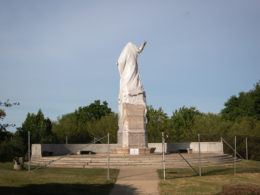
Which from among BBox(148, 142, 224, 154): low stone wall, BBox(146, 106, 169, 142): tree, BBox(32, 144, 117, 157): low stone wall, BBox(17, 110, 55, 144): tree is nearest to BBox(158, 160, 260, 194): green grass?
BBox(32, 144, 117, 157): low stone wall

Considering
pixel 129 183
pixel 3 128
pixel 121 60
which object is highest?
pixel 121 60

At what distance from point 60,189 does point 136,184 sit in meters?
4.09

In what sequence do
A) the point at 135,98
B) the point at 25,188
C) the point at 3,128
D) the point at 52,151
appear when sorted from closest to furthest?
the point at 3,128 < the point at 25,188 < the point at 135,98 < the point at 52,151

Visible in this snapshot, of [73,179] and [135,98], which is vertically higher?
[135,98]

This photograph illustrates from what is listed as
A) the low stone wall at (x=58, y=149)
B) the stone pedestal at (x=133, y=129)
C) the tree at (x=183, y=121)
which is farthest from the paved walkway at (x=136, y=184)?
the tree at (x=183, y=121)

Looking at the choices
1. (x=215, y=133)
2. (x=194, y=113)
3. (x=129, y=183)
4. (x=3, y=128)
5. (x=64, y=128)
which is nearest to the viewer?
(x=3, y=128)

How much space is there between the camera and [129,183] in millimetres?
17172

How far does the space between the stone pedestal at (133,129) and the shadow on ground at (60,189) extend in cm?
1429

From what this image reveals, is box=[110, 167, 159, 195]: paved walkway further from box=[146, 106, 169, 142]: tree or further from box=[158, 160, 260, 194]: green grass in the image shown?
box=[146, 106, 169, 142]: tree

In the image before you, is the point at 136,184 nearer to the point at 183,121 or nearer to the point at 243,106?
the point at 243,106

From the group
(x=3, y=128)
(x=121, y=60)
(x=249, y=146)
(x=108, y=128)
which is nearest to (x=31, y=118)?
(x=108, y=128)

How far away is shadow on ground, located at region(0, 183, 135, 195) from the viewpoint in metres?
12.9

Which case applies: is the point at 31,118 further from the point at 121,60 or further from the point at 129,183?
the point at 129,183

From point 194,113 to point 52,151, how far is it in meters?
36.9
